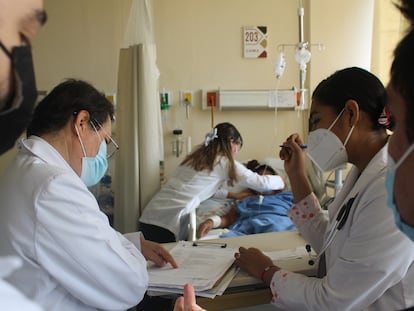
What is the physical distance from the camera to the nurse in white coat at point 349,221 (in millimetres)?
1093

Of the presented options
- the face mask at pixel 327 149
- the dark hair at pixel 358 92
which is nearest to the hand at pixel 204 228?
the face mask at pixel 327 149

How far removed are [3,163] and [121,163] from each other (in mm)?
1434

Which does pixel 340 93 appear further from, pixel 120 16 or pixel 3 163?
pixel 3 163

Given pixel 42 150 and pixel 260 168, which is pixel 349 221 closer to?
pixel 42 150

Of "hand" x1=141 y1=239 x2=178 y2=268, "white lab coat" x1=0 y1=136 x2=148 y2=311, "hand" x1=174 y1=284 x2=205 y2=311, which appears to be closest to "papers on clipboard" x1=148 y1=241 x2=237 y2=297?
"hand" x1=141 y1=239 x2=178 y2=268

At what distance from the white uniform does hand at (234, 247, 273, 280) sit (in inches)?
49.3

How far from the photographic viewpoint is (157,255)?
152 centimetres

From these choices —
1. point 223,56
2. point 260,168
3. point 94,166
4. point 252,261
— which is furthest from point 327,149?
point 223,56

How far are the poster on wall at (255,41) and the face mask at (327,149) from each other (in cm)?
225

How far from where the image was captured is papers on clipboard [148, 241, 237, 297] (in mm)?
1325

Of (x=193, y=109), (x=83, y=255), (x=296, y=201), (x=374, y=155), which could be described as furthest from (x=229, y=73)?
(x=83, y=255)

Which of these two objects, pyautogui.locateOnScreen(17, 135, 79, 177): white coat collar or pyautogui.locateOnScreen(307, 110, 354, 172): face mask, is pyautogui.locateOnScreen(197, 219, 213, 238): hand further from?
pyautogui.locateOnScreen(17, 135, 79, 177): white coat collar

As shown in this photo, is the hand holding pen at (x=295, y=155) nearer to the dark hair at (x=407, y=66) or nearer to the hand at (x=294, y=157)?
the hand at (x=294, y=157)

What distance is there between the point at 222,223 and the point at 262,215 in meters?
0.29
